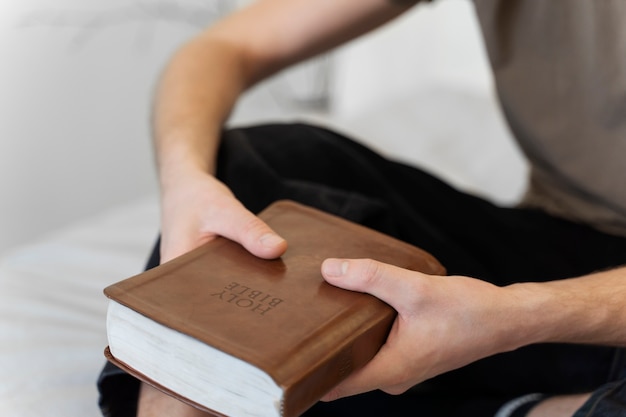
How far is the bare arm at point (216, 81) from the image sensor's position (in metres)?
0.60

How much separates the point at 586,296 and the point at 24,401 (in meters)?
0.49

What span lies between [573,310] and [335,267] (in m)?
0.19

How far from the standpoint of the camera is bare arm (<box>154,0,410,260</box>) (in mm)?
604

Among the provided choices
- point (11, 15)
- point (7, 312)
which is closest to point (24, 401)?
point (7, 312)

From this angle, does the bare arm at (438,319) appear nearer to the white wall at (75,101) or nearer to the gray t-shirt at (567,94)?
the gray t-shirt at (567,94)

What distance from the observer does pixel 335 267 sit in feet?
1.64

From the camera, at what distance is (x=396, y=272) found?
1.59 feet

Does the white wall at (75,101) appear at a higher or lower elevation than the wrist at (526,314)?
lower

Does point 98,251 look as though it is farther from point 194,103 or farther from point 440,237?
point 440,237

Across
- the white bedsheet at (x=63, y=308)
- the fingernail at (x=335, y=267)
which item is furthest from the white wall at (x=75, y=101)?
the fingernail at (x=335, y=267)

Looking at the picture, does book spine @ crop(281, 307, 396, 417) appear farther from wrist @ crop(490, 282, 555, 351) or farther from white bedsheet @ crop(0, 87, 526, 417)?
white bedsheet @ crop(0, 87, 526, 417)

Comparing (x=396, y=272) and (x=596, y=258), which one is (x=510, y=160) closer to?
(x=596, y=258)

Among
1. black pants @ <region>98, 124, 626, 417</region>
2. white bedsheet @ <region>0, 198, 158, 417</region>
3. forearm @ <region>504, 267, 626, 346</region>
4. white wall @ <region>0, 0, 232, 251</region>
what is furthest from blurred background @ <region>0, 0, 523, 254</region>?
forearm @ <region>504, 267, 626, 346</region>

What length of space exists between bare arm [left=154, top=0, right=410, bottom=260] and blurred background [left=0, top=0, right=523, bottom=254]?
459 mm
